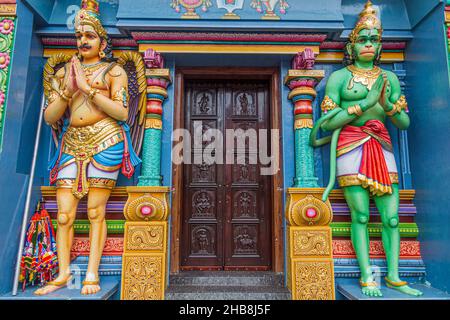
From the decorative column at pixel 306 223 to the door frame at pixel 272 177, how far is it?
0.27m

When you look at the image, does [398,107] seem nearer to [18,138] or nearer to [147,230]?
[147,230]

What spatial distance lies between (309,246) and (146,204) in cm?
173

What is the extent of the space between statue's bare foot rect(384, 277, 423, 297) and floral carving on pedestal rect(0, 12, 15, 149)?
4.10m

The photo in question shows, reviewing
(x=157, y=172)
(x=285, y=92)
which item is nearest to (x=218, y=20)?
(x=285, y=92)

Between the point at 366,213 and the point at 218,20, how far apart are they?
2.59m

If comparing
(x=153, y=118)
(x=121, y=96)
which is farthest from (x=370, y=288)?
(x=121, y=96)

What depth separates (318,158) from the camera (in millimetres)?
3539

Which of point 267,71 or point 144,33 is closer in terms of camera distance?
point 144,33

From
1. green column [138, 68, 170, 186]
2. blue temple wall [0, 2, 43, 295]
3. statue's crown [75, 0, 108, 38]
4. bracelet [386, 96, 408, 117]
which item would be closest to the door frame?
green column [138, 68, 170, 186]

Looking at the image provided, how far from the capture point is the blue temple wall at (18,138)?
2811 millimetres

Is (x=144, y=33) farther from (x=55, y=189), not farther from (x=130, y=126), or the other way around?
(x=55, y=189)

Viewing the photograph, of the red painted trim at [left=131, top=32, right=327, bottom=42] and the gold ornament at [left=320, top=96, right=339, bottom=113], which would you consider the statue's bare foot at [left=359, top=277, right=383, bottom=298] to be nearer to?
the gold ornament at [left=320, top=96, right=339, bottom=113]

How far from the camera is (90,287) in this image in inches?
111

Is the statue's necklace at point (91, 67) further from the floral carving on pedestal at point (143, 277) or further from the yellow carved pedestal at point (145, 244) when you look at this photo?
the floral carving on pedestal at point (143, 277)
